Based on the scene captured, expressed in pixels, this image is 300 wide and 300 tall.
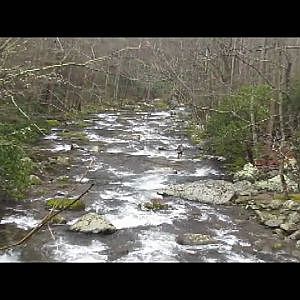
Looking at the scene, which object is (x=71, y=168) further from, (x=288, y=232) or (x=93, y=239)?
(x=288, y=232)

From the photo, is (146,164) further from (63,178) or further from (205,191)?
(205,191)

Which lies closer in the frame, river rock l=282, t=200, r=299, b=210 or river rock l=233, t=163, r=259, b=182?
river rock l=282, t=200, r=299, b=210

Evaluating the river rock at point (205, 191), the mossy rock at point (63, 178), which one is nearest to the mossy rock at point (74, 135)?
the mossy rock at point (63, 178)

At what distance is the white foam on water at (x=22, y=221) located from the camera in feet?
33.3

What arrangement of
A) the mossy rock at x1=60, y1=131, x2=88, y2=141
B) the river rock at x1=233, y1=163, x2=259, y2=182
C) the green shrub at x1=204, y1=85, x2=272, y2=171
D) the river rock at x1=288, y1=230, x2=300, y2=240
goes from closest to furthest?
the river rock at x1=288, y1=230, x2=300, y2=240
the river rock at x1=233, y1=163, x2=259, y2=182
the green shrub at x1=204, y1=85, x2=272, y2=171
the mossy rock at x1=60, y1=131, x2=88, y2=141

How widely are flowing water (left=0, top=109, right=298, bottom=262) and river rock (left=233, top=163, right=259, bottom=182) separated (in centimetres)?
79

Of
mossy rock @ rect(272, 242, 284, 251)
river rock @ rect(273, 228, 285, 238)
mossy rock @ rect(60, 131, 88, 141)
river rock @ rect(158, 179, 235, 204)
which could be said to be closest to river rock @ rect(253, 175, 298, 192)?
river rock @ rect(158, 179, 235, 204)

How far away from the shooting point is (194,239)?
32.3 ft

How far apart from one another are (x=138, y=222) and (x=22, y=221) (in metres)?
2.59

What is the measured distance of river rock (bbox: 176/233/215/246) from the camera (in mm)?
9700

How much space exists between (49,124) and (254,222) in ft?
49.7

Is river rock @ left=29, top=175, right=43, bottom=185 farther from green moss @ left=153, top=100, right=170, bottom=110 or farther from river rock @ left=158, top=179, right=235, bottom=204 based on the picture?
green moss @ left=153, top=100, right=170, bottom=110

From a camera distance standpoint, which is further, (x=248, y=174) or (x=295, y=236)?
(x=248, y=174)

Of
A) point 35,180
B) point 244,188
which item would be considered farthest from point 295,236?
point 35,180
